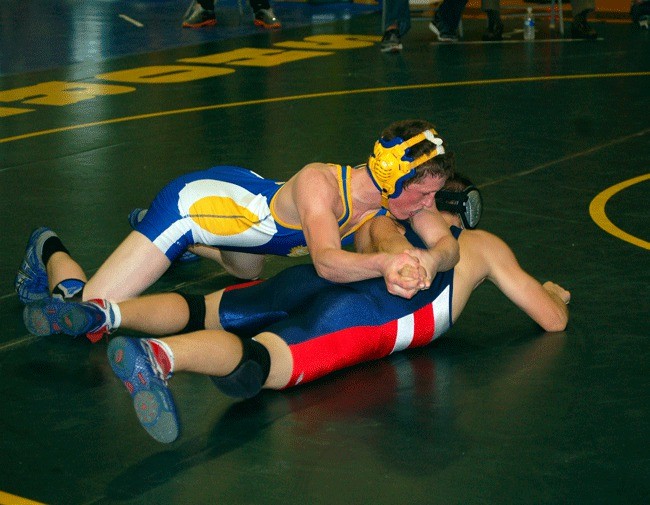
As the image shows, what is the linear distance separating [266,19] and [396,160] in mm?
10531

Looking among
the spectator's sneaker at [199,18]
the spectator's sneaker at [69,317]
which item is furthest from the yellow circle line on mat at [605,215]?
the spectator's sneaker at [199,18]

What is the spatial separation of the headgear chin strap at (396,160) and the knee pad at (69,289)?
148cm

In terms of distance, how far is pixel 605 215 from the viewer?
22.0 feet

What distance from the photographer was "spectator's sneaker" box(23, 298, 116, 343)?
14.6ft

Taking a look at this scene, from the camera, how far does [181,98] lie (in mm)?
10391

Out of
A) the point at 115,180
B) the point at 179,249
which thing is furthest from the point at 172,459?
the point at 115,180

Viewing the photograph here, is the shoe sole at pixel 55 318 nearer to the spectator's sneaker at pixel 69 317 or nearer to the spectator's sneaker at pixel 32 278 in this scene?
the spectator's sneaker at pixel 69 317

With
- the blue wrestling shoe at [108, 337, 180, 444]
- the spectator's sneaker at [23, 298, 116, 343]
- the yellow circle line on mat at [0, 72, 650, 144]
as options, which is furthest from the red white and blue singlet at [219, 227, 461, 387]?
the yellow circle line on mat at [0, 72, 650, 144]

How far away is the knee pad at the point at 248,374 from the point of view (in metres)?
4.10

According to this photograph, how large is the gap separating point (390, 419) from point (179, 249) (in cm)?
142

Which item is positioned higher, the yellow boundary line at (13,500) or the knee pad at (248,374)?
the knee pad at (248,374)

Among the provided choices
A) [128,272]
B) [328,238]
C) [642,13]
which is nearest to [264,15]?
[642,13]

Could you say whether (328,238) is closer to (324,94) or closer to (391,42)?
(324,94)

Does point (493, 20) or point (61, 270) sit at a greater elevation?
point (493, 20)
